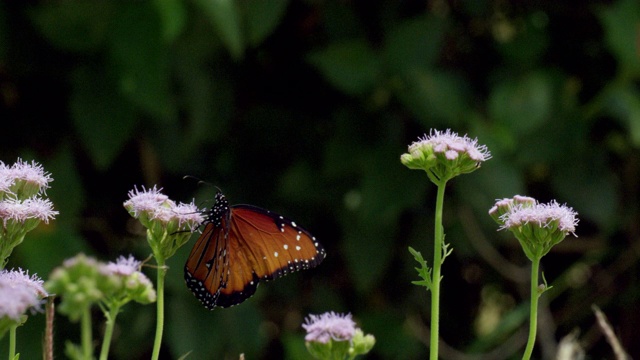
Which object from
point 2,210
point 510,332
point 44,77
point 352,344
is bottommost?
point 352,344

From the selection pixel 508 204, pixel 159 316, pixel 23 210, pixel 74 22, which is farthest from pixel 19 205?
pixel 74 22

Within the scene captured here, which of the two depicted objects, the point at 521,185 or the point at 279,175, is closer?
the point at 521,185

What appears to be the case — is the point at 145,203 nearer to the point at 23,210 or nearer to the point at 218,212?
the point at 23,210

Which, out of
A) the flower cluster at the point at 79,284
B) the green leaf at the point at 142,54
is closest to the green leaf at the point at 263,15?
the green leaf at the point at 142,54

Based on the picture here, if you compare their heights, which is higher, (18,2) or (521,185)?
(18,2)

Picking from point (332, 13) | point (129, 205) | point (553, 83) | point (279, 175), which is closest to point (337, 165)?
point (279, 175)

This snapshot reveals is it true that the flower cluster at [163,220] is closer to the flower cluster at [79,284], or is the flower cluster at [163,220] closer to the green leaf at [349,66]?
the flower cluster at [79,284]

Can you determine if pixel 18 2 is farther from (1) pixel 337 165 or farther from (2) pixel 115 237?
(1) pixel 337 165

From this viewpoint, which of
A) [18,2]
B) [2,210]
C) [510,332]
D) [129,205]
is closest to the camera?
[2,210]

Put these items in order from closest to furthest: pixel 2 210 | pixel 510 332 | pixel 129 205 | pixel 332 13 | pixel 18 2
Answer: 1. pixel 2 210
2. pixel 129 205
3. pixel 18 2
4. pixel 332 13
5. pixel 510 332
